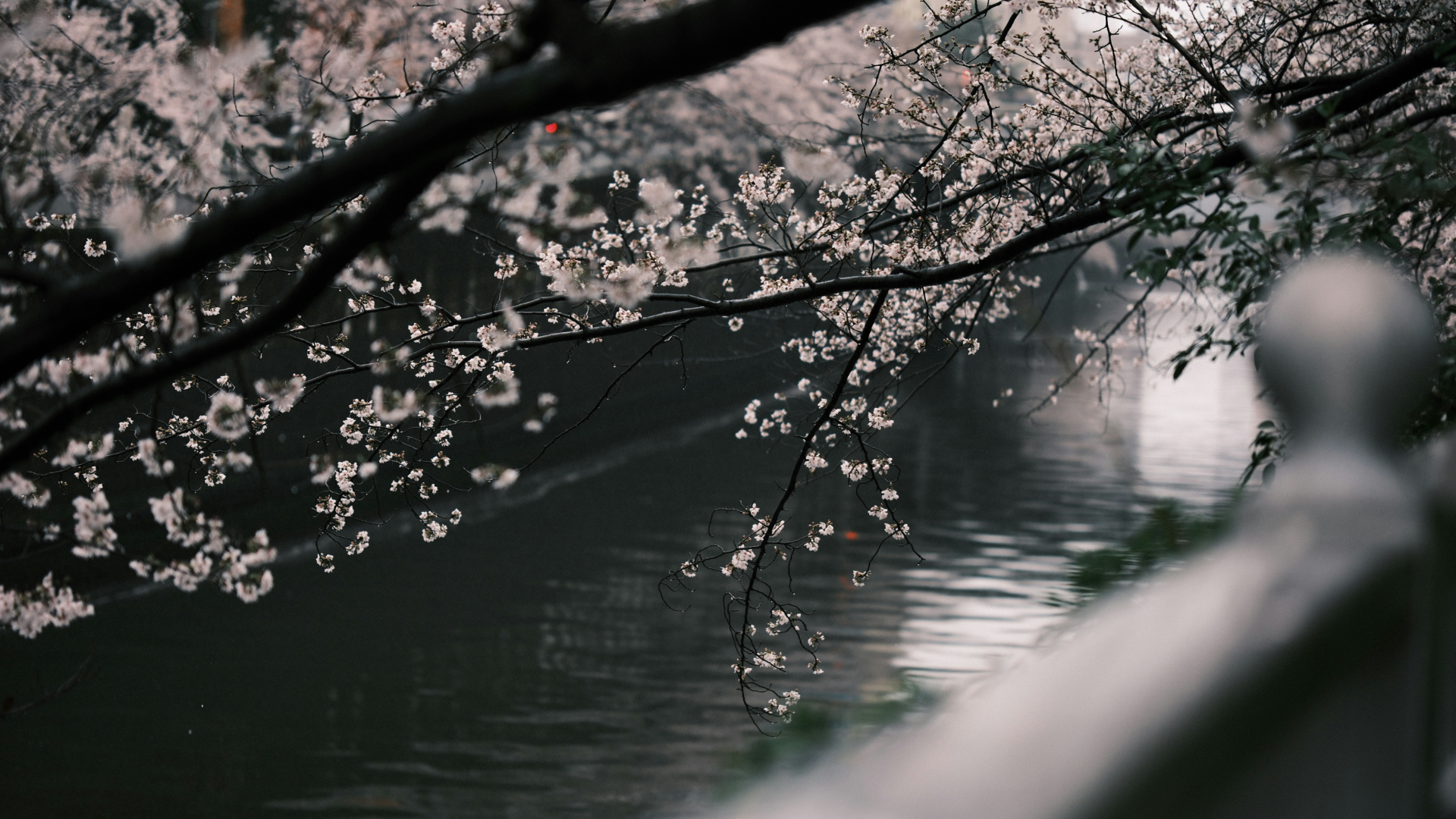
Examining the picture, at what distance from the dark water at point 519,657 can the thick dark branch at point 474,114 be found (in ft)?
15.1

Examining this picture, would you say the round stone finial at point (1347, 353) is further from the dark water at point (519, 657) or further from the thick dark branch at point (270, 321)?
the dark water at point (519, 657)

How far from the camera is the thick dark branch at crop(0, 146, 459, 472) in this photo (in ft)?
4.87

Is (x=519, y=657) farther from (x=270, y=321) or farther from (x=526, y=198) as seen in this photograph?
(x=270, y=321)

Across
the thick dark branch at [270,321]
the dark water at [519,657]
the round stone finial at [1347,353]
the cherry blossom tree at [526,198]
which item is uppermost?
the cherry blossom tree at [526,198]

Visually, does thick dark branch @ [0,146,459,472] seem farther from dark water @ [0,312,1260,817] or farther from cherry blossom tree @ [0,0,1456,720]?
dark water @ [0,312,1260,817]

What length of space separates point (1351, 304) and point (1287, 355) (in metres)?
0.05

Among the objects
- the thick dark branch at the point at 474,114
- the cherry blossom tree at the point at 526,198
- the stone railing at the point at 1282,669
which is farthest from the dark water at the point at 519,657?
the stone railing at the point at 1282,669

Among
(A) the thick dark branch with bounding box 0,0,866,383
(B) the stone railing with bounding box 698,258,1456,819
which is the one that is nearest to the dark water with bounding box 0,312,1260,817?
(A) the thick dark branch with bounding box 0,0,866,383

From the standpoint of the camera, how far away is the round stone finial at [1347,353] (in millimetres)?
657

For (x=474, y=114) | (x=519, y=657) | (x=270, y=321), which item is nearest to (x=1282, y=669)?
(x=474, y=114)

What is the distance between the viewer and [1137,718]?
46 cm

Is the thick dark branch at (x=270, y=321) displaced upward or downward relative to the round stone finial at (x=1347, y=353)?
upward

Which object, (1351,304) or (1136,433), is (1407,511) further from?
(1136,433)

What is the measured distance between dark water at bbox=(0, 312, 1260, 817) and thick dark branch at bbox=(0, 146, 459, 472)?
14.3 feet
